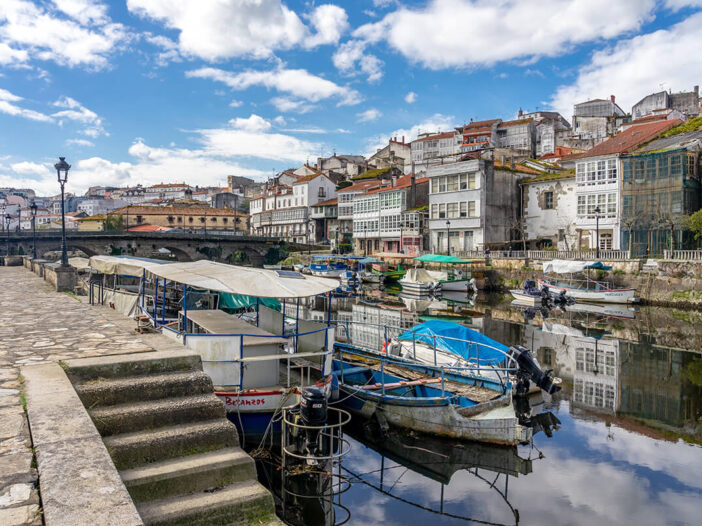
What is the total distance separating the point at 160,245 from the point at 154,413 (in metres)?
64.1

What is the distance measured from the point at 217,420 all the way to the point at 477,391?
28.5 ft

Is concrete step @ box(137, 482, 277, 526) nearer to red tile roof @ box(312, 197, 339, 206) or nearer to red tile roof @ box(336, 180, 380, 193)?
red tile roof @ box(336, 180, 380, 193)

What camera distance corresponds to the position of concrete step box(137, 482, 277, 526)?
4.94m

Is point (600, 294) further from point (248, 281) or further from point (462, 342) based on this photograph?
point (248, 281)

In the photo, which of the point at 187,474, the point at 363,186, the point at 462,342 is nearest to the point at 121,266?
the point at 462,342

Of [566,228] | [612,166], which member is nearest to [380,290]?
[566,228]

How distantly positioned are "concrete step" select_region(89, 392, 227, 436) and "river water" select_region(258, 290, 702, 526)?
3.80 metres

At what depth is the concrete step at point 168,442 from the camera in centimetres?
521

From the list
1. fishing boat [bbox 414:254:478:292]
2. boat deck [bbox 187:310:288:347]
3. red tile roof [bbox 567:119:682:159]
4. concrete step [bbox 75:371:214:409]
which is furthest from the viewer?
red tile roof [bbox 567:119:682:159]

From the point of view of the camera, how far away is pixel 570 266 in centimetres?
3766

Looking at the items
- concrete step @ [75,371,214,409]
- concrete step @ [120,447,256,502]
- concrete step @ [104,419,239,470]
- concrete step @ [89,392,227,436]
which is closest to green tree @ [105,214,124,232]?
concrete step @ [75,371,214,409]

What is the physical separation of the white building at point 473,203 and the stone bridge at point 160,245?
2409 cm

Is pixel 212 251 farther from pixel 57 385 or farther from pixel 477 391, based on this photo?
pixel 57 385

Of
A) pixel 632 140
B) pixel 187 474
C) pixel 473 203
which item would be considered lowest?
pixel 187 474
